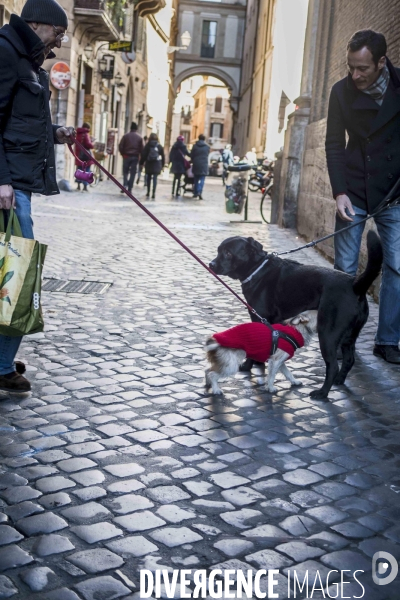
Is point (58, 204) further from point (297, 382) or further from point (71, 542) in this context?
point (71, 542)

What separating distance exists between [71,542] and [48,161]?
2242 mm

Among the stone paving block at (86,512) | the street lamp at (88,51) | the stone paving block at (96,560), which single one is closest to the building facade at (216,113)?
the street lamp at (88,51)

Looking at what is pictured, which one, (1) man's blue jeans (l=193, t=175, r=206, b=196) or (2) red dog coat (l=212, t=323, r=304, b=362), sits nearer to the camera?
(2) red dog coat (l=212, t=323, r=304, b=362)

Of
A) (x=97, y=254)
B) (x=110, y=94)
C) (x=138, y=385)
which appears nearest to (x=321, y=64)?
(x=97, y=254)

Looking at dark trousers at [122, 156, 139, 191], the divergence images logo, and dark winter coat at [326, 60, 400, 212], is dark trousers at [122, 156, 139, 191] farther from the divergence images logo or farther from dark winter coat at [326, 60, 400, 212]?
the divergence images logo

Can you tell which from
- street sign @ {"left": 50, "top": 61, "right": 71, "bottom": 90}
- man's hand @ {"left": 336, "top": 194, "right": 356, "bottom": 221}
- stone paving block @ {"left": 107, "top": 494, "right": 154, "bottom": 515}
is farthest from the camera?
street sign @ {"left": 50, "top": 61, "right": 71, "bottom": 90}

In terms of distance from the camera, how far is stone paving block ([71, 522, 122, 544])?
2.85m

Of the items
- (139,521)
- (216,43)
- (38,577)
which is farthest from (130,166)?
(216,43)

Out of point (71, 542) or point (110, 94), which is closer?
point (71, 542)

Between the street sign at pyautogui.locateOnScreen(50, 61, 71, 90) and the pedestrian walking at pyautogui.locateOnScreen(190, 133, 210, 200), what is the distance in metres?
4.25

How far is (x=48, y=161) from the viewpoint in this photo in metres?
4.39

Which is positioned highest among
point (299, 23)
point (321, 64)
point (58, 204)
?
point (299, 23)

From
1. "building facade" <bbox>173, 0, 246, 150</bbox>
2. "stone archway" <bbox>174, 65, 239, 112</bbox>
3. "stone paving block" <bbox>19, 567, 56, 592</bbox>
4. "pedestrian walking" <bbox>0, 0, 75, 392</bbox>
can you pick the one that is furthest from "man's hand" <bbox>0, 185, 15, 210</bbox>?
"building facade" <bbox>173, 0, 246, 150</bbox>

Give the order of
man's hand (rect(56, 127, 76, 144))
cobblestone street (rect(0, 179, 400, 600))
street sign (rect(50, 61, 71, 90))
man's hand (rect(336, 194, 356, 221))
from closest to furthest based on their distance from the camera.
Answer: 1. cobblestone street (rect(0, 179, 400, 600))
2. man's hand (rect(56, 127, 76, 144))
3. man's hand (rect(336, 194, 356, 221))
4. street sign (rect(50, 61, 71, 90))
